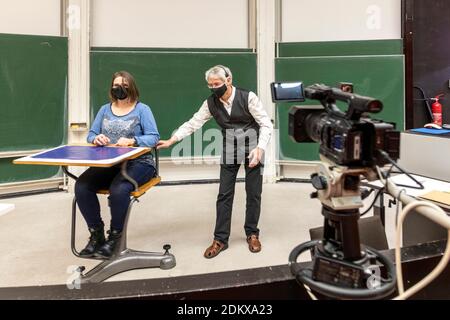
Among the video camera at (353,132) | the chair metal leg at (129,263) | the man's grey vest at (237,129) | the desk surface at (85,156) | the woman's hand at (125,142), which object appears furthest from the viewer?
the man's grey vest at (237,129)

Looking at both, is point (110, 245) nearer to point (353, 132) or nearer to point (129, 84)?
point (129, 84)

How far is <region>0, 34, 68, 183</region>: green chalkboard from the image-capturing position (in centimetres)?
343

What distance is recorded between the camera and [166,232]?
2764 millimetres

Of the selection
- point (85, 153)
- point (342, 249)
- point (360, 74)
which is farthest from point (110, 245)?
point (360, 74)

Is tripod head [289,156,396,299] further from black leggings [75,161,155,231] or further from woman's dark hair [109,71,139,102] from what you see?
woman's dark hair [109,71,139,102]

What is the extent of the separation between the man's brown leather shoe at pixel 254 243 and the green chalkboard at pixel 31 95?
8.17ft

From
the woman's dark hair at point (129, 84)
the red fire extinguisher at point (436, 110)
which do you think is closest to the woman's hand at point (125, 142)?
the woman's dark hair at point (129, 84)

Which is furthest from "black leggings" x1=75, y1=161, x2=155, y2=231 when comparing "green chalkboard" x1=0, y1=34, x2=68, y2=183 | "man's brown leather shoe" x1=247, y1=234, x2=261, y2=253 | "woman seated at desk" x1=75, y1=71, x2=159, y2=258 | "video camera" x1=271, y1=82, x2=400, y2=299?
"green chalkboard" x1=0, y1=34, x2=68, y2=183

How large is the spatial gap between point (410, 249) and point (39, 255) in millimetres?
2334

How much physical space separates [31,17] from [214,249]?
3.18 metres

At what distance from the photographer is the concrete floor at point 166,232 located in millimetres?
2162

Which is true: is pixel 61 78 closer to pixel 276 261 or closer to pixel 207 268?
pixel 207 268

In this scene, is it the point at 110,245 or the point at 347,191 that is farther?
the point at 110,245

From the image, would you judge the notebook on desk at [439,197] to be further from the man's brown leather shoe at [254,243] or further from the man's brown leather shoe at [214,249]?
the man's brown leather shoe at [214,249]
